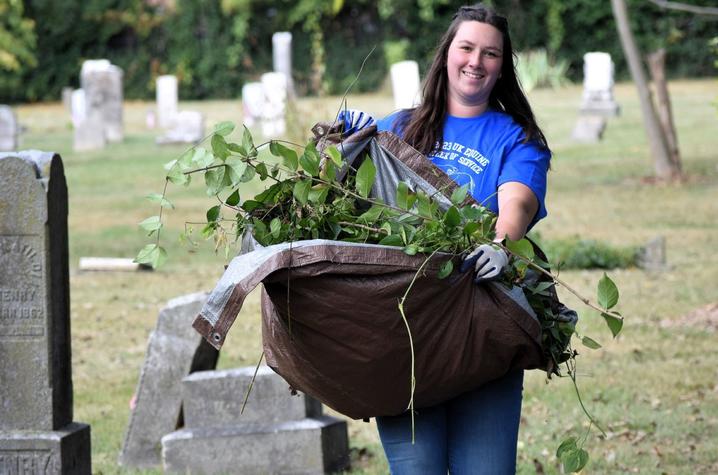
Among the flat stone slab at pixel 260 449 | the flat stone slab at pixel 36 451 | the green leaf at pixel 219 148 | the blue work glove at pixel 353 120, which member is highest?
the blue work glove at pixel 353 120

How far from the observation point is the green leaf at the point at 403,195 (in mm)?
3146

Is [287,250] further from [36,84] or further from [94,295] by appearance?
[36,84]

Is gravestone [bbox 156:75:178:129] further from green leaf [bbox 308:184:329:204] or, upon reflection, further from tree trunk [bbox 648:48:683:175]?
green leaf [bbox 308:184:329:204]

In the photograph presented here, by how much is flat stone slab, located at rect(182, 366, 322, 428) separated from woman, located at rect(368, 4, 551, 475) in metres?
2.38

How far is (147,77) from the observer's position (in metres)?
37.6

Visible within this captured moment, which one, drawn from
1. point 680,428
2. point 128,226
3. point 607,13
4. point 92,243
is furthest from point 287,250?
point 607,13

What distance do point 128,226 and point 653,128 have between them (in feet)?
24.3

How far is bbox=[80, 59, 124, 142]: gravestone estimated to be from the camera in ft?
80.0

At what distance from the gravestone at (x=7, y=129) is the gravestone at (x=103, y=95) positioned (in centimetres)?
184

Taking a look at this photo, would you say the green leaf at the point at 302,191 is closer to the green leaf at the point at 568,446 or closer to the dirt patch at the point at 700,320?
the green leaf at the point at 568,446

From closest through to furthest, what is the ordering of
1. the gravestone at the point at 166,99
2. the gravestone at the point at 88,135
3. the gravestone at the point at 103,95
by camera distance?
1. the gravestone at the point at 88,135
2. the gravestone at the point at 103,95
3. the gravestone at the point at 166,99

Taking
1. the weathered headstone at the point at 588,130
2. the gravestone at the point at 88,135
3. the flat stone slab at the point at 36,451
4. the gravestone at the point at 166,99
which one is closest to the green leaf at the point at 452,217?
the flat stone slab at the point at 36,451

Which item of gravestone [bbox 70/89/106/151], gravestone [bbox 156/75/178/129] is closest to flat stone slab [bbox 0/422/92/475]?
gravestone [bbox 70/89/106/151]

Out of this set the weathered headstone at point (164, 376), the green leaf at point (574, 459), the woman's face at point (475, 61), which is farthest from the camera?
the weathered headstone at point (164, 376)
